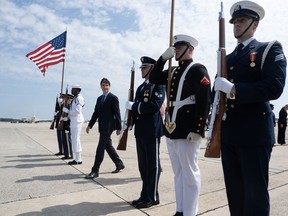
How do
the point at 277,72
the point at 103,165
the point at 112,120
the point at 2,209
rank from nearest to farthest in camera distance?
the point at 277,72 < the point at 2,209 < the point at 112,120 < the point at 103,165

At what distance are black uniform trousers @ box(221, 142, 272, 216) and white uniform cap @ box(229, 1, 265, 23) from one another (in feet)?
3.45

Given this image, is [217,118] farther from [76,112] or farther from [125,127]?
[76,112]

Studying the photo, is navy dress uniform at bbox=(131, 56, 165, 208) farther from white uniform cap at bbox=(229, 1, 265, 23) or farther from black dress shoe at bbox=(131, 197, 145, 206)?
white uniform cap at bbox=(229, 1, 265, 23)

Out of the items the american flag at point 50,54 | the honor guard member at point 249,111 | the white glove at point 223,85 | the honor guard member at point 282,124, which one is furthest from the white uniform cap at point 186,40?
the honor guard member at point 282,124

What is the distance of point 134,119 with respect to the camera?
4645 millimetres

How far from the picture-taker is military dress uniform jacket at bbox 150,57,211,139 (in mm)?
3195

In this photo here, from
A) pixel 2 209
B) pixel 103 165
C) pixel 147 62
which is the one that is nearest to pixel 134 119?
pixel 147 62

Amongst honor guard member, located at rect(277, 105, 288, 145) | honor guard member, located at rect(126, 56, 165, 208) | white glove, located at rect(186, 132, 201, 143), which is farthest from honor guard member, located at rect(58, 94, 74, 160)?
honor guard member, located at rect(277, 105, 288, 145)

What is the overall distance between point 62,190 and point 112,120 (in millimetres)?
1814

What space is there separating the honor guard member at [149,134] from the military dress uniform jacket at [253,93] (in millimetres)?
1699

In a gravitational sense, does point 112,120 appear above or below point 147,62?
below

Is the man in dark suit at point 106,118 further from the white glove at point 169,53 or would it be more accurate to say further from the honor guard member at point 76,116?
the white glove at point 169,53

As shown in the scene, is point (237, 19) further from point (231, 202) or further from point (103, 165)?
point (103, 165)

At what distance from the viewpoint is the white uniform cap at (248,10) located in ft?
8.39
